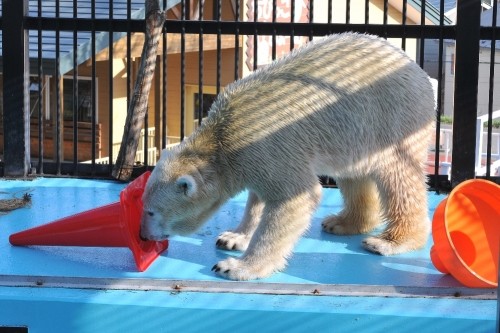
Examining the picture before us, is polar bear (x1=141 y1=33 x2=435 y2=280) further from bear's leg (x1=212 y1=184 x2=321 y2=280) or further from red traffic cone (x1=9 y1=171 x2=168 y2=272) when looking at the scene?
red traffic cone (x1=9 y1=171 x2=168 y2=272)

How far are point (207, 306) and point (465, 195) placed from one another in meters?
1.40

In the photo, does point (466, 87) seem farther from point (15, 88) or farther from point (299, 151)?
point (15, 88)

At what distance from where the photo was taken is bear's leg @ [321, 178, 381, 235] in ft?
14.5

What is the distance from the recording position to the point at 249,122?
3719 millimetres

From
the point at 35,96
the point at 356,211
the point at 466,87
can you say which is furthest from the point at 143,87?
the point at 35,96

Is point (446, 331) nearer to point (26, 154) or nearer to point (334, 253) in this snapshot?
point (334, 253)

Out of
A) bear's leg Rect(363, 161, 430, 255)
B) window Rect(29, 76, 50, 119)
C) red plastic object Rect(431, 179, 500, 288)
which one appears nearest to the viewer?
red plastic object Rect(431, 179, 500, 288)

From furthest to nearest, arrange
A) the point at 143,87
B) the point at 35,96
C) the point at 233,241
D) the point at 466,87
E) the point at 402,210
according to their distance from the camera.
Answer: the point at 35,96
the point at 143,87
the point at 466,87
the point at 233,241
the point at 402,210

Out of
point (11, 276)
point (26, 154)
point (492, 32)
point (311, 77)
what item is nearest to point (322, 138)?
point (311, 77)

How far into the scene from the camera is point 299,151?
3705mm

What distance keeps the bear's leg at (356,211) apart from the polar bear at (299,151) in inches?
8.6

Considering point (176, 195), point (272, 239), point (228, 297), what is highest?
point (176, 195)

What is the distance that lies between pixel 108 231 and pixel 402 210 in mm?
1456

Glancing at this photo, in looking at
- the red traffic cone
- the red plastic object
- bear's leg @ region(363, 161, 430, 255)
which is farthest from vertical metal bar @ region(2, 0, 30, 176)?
the red plastic object
